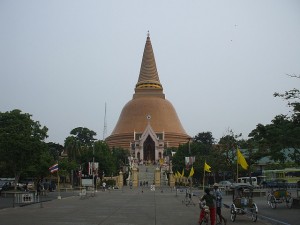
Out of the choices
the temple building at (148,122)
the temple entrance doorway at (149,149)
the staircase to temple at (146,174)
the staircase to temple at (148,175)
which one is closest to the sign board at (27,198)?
the staircase to temple at (148,175)

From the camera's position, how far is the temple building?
101312 millimetres

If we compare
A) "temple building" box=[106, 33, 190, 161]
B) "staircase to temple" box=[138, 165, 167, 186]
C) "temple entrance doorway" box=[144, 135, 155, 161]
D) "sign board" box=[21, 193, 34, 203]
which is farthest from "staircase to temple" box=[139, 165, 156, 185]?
"sign board" box=[21, 193, 34, 203]

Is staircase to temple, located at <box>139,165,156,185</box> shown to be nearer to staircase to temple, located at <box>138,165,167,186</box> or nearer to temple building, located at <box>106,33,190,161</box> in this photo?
staircase to temple, located at <box>138,165,167,186</box>

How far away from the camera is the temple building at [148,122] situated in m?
101

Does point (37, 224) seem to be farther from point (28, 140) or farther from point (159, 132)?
point (159, 132)

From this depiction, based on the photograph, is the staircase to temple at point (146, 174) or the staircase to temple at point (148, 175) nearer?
the staircase to temple at point (148, 175)

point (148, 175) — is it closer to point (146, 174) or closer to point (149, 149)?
point (146, 174)

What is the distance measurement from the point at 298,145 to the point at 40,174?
3256cm

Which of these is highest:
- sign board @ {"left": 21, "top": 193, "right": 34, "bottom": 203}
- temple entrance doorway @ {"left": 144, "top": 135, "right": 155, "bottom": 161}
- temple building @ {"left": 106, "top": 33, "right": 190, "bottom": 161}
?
temple building @ {"left": 106, "top": 33, "right": 190, "bottom": 161}

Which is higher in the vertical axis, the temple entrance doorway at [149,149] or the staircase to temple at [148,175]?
the temple entrance doorway at [149,149]

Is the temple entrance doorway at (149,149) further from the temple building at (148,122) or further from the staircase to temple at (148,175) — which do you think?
the staircase to temple at (148,175)

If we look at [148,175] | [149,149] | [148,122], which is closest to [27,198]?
[148,175]

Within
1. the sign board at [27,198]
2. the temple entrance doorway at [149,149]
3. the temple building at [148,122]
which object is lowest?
the sign board at [27,198]

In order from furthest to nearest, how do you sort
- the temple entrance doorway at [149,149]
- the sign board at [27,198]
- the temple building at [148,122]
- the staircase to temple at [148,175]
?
the temple entrance doorway at [149,149] < the temple building at [148,122] < the staircase to temple at [148,175] < the sign board at [27,198]
